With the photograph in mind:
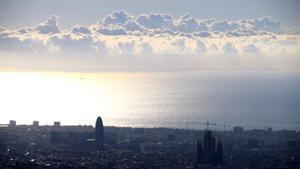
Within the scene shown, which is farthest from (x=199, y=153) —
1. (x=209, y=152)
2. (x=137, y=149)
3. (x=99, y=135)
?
(x=99, y=135)

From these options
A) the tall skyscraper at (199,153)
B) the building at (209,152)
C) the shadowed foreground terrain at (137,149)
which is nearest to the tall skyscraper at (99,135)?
the shadowed foreground terrain at (137,149)

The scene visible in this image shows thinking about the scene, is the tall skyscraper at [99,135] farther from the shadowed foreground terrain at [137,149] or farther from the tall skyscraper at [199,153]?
the tall skyscraper at [199,153]

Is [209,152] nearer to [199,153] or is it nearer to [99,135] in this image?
[199,153]

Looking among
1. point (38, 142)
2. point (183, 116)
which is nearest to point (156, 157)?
point (38, 142)

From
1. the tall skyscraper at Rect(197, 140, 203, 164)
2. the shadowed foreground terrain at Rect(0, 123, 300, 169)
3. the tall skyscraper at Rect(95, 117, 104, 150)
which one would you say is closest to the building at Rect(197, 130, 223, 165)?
the tall skyscraper at Rect(197, 140, 203, 164)

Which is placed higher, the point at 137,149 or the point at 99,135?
the point at 99,135

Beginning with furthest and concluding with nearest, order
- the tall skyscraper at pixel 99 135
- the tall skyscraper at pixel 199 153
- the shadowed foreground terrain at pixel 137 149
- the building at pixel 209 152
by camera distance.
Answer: the tall skyscraper at pixel 99 135
the tall skyscraper at pixel 199 153
the building at pixel 209 152
the shadowed foreground terrain at pixel 137 149

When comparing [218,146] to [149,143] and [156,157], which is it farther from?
[149,143]

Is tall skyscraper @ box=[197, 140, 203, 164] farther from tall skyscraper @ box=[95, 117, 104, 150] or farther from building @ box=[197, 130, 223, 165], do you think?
tall skyscraper @ box=[95, 117, 104, 150]
